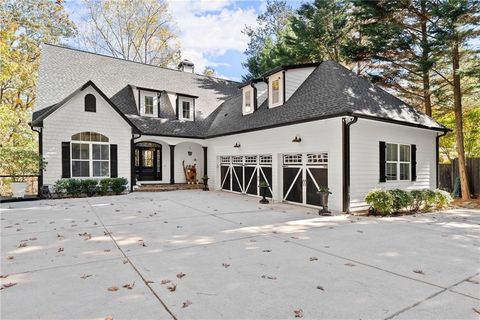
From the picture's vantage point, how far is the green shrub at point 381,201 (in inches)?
322

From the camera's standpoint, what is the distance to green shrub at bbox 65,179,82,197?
11734 millimetres

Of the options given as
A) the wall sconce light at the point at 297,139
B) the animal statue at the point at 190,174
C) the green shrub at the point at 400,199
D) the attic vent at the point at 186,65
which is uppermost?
the attic vent at the point at 186,65

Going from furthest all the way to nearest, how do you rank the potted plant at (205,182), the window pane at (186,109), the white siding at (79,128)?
the window pane at (186,109) < the potted plant at (205,182) < the white siding at (79,128)

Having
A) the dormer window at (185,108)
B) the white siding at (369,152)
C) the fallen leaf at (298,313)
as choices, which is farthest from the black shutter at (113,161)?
the fallen leaf at (298,313)

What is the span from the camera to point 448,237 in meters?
5.86

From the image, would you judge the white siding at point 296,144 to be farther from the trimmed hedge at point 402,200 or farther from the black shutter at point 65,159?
the black shutter at point 65,159

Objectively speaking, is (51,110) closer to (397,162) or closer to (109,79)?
(109,79)

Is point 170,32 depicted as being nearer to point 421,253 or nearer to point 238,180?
point 238,180

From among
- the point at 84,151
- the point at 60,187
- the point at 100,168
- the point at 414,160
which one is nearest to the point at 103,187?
the point at 100,168

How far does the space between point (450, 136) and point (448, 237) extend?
491 inches

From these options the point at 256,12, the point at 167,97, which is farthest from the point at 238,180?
the point at 256,12

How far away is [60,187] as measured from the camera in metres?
11.6

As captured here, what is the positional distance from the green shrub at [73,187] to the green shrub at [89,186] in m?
0.12

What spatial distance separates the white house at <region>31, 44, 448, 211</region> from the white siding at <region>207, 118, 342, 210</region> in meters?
0.04
